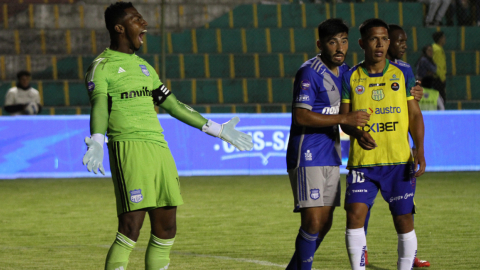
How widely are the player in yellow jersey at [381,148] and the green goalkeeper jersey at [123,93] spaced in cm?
127

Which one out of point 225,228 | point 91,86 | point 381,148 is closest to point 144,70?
point 91,86

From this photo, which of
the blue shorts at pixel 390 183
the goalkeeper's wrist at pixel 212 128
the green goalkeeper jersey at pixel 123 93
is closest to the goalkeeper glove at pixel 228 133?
the goalkeeper's wrist at pixel 212 128

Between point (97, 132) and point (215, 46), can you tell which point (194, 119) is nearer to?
point (97, 132)

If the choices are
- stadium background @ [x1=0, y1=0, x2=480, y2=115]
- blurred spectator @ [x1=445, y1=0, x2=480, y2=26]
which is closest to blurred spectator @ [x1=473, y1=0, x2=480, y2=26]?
blurred spectator @ [x1=445, y1=0, x2=480, y2=26]

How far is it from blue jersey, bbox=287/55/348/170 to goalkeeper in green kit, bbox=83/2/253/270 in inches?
34.3

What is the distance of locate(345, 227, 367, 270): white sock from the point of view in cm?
441

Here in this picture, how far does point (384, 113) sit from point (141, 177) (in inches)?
62.1

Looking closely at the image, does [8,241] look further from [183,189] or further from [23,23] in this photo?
[23,23]

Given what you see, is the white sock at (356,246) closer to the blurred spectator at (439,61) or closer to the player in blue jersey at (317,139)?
the player in blue jersey at (317,139)

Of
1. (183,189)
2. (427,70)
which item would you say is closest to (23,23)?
(183,189)

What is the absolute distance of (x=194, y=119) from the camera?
4312 mm

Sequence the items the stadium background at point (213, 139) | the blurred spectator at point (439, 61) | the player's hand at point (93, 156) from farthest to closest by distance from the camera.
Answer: the blurred spectator at point (439, 61) → the stadium background at point (213, 139) → the player's hand at point (93, 156)

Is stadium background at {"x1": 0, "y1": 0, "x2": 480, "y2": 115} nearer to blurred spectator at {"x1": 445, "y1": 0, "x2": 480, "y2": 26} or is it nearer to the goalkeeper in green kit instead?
blurred spectator at {"x1": 445, "y1": 0, "x2": 480, "y2": 26}

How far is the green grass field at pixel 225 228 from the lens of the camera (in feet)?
19.0
